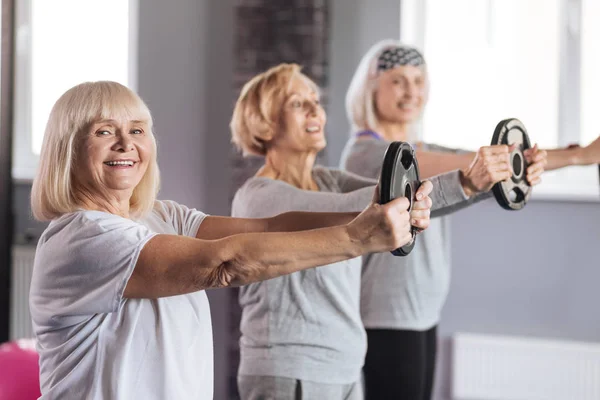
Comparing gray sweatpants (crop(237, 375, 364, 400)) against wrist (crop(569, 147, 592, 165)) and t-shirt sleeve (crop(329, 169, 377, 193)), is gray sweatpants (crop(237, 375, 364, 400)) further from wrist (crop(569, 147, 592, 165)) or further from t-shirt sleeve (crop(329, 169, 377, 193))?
wrist (crop(569, 147, 592, 165))

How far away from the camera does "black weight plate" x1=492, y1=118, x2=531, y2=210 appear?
1.64m

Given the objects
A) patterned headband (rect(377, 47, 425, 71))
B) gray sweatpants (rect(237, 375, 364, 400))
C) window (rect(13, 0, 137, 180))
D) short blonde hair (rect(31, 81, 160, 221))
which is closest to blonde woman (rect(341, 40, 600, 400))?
patterned headband (rect(377, 47, 425, 71))

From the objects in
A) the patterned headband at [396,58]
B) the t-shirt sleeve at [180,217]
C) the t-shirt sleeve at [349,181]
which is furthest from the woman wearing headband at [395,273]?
the t-shirt sleeve at [180,217]

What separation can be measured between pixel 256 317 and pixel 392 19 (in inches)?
69.3

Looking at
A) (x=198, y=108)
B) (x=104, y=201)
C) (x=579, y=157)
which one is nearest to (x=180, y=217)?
(x=104, y=201)

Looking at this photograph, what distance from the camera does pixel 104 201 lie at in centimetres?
117

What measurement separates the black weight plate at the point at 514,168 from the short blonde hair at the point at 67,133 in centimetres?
79

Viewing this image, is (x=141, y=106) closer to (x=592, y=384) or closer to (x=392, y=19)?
(x=392, y=19)

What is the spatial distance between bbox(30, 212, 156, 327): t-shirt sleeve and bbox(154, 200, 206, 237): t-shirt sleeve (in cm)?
19

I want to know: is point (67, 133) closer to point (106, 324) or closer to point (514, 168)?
point (106, 324)

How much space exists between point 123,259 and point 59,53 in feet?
6.64

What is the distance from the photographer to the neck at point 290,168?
5.61ft

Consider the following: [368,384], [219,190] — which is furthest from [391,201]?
[219,190]

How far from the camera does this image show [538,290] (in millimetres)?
3006
